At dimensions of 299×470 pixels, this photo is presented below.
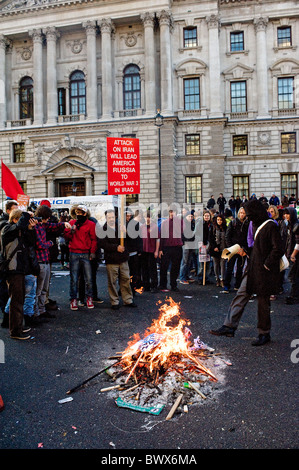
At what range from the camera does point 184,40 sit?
1224 inches

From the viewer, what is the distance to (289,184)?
3094 cm

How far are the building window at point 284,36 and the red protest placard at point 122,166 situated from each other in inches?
1194

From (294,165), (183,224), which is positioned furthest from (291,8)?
(183,224)

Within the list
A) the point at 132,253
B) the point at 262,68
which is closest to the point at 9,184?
the point at 132,253

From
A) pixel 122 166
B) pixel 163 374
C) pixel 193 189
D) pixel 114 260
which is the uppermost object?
pixel 193 189

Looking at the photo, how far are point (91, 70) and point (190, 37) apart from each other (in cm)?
924

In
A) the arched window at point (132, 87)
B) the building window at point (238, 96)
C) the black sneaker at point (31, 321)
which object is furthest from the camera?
→ the arched window at point (132, 87)

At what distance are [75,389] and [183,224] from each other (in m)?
7.04

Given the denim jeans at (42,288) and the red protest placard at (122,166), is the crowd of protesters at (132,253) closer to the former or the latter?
the denim jeans at (42,288)

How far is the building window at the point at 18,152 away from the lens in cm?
3306

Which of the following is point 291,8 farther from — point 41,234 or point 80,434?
point 80,434

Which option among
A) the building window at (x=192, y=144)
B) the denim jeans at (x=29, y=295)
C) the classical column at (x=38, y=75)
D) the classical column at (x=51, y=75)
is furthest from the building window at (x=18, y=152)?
the denim jeans at (x=29, y=295)

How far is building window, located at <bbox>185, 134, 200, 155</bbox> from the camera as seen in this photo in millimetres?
30828

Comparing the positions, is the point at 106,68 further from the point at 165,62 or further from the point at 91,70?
the point at 165,62
